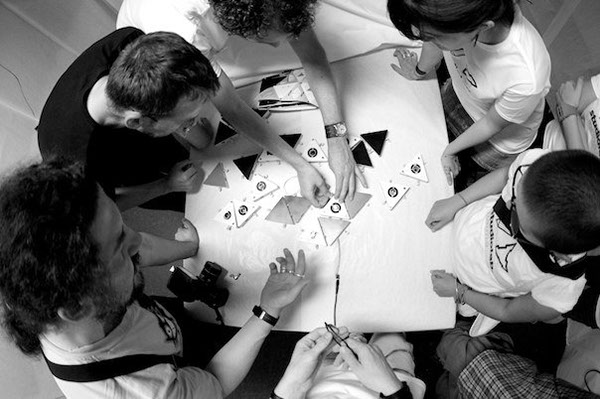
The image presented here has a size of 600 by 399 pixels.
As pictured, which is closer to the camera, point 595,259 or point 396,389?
point 396,389

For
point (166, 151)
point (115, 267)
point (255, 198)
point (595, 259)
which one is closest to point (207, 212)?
point (255, 198)

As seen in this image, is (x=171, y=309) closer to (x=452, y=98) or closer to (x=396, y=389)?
(x=396, y=389)

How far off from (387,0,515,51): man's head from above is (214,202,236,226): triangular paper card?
2.65 feet

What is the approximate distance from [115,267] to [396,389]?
33.2 inches

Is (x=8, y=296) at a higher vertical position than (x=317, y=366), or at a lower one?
higher

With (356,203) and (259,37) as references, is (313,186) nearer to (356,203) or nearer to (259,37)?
(356,203)

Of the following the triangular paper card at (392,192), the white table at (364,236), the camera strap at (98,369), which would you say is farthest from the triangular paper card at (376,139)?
the camera strap at (98,369)

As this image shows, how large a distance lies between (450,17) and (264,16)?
501 mm

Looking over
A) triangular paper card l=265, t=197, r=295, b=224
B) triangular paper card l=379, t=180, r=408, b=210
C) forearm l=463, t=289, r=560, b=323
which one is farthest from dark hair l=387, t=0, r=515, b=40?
forearm l=463, t=289, r=560, b=323

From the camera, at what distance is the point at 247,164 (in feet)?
5.25

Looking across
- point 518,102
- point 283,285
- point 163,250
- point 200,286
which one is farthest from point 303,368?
point 518,102

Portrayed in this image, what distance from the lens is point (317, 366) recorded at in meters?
1.36

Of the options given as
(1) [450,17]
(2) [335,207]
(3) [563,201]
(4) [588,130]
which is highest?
(1) [450,17]

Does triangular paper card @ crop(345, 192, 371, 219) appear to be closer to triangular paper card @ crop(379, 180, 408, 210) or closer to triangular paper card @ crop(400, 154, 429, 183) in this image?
triangular paper card @ crop(379, 180, 408, 210)
